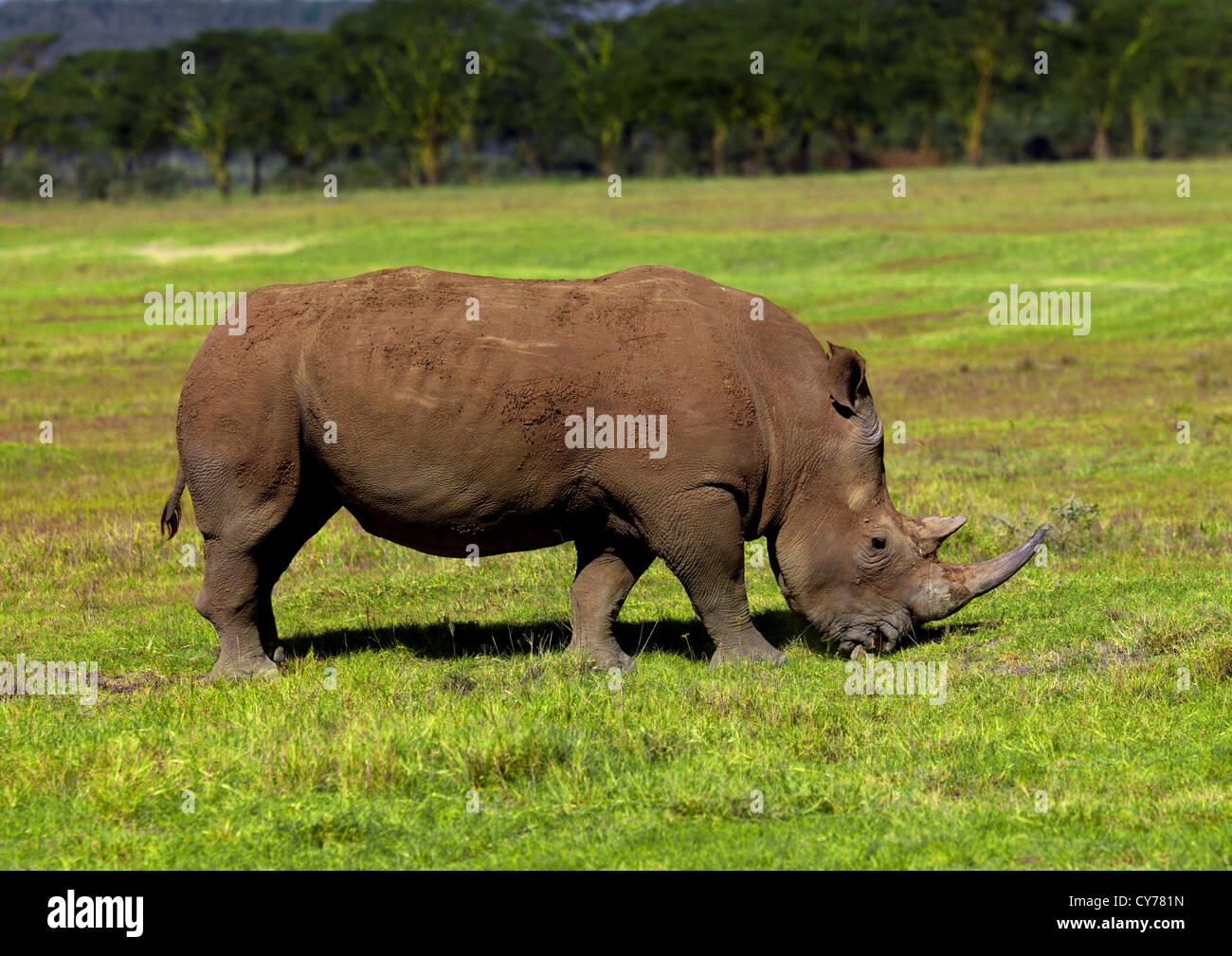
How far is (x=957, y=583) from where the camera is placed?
936 centimetres

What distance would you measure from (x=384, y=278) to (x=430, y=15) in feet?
259

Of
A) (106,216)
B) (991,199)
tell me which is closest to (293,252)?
(106,216)

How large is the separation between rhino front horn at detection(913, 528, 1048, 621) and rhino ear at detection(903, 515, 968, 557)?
13 centimetres

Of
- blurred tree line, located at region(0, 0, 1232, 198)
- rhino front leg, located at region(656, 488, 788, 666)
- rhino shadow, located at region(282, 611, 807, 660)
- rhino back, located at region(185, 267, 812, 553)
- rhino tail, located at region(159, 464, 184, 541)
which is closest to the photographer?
rhino back, located at region(185, 267, 812, 553)

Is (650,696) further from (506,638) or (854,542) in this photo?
(506,638)

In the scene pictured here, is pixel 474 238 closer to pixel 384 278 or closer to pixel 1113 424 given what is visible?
pixel 1113 424

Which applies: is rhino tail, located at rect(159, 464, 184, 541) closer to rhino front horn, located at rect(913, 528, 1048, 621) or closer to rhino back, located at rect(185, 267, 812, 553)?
rhino back, located at rect(185, 267, 812, 553)

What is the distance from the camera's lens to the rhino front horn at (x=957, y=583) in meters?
9.21

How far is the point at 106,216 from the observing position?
211 feet

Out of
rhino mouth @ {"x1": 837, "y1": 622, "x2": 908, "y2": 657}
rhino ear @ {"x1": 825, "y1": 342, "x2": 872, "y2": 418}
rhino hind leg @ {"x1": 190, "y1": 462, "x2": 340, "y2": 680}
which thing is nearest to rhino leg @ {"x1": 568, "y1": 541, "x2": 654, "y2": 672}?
rhino mouth @ {"x1": 837, "y1": 622, "x2": 908, "y2": 657}

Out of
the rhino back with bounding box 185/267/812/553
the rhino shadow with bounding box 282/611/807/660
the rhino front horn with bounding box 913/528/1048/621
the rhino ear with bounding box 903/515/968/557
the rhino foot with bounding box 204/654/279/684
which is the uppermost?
the rhino back with bounding box 185/267/812/553

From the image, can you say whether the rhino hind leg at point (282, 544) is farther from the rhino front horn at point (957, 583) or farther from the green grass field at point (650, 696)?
the rhino front horn at point (957, 583)

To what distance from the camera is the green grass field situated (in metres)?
6.37

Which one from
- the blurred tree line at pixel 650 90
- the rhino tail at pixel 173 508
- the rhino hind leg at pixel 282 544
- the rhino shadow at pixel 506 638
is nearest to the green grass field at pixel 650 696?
the rhino shadow at pixel 506 638
